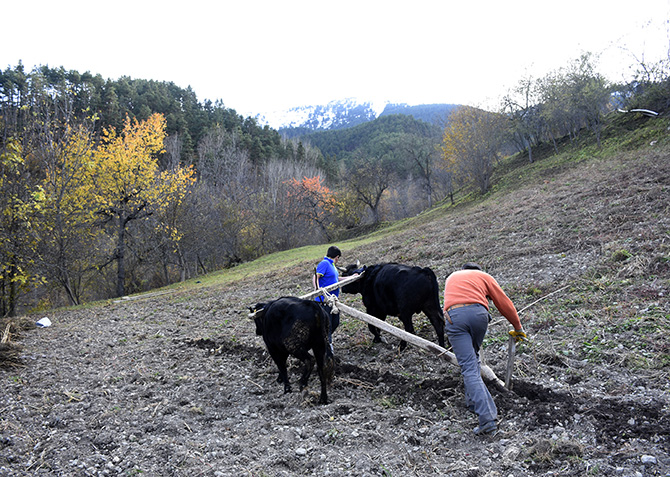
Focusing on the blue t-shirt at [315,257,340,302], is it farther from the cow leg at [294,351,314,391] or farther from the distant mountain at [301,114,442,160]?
the distant mountain at [301,114,442,160]

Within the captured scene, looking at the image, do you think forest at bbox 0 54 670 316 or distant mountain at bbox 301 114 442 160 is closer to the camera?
forest at bbox 0 54 670 316

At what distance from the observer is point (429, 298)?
723 cm

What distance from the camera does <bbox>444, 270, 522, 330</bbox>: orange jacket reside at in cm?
492

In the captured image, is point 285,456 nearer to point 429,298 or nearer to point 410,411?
point 410,411

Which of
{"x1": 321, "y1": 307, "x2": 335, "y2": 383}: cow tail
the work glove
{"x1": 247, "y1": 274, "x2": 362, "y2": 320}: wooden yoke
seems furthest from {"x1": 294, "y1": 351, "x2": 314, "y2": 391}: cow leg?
the work glove

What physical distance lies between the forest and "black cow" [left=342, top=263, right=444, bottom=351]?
11.7 metres

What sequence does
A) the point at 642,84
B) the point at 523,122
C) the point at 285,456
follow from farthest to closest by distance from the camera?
the point at 523,122, the point at 642,84, the point at 285,456

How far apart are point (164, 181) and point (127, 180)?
9.59 ft

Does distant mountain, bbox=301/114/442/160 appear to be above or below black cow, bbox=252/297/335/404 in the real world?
above

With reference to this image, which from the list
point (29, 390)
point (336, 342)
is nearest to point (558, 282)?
point (336, 342)

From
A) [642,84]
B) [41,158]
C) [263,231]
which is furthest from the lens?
[263,231]

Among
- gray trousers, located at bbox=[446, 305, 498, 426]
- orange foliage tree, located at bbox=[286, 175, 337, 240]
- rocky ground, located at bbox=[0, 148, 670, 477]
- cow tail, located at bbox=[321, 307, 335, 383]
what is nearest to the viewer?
rocky ground, located at bbox=[0, 148, 670, 477]

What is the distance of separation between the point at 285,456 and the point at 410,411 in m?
1.74

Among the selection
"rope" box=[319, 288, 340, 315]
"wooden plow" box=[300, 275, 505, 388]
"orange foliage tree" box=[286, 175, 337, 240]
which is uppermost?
"orange foliage tree" box=[286, 175, 337, 240]
